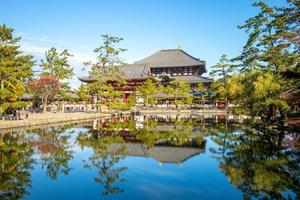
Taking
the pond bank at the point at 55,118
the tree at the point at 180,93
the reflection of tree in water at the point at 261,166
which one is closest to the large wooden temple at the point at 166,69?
the tree at the point at 180,93

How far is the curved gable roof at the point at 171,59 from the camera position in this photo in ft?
223

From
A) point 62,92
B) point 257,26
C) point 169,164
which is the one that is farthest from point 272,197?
point 62,92

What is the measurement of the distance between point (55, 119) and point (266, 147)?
21.8m

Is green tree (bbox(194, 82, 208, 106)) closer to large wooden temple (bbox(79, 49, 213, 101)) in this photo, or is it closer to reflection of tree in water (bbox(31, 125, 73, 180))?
large wooden temple (bbox(79, 49, 213, 101))

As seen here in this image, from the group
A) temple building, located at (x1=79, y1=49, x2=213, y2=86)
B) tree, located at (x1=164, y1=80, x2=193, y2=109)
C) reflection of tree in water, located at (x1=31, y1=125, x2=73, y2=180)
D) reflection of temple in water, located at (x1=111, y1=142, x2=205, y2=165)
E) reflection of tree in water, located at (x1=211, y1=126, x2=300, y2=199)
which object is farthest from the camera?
temple building, located at (x1=79, y1=49, x2=213, y2=86)

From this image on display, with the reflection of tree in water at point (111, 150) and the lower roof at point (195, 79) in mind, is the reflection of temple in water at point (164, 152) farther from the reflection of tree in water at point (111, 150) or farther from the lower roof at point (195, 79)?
the lower roof at point (195, 79)

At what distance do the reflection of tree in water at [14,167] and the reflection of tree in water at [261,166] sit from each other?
7123mm

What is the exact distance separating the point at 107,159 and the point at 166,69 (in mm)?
56912

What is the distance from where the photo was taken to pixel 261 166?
455 inches

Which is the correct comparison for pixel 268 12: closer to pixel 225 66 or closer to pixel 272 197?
pixel 225 66

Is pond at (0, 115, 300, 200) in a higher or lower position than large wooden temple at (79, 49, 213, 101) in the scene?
lower

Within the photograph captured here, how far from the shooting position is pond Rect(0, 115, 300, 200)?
8828mm

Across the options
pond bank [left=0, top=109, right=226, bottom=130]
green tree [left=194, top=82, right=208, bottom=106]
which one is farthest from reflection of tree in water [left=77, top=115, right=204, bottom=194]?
green tree [left=194, top=82, right=208, bottom=106]

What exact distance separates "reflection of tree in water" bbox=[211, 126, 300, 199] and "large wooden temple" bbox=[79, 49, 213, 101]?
41456 millimetres
